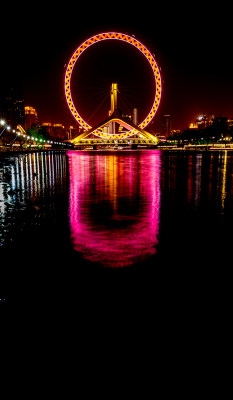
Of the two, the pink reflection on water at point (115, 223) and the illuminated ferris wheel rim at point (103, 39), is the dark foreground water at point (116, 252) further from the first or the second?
the illuminated ferris wheel rim at point (103, 39)

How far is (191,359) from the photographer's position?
2.04 meters

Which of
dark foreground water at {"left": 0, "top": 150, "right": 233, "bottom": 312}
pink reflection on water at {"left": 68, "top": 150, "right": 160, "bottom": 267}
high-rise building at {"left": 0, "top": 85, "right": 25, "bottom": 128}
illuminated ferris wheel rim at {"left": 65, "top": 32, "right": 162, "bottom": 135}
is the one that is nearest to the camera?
dark foreground water at {"left": 0, "top": 150, "right": 233, "bottom": 312}

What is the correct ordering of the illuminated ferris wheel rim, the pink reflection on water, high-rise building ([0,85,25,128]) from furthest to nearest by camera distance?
high-rise building ([0,85,25,128]) < the illuminated ferris wheel rim < the pink reflection on water

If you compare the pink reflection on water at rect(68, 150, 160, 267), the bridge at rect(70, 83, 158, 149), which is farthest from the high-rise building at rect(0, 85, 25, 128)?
the pink reflection on water at rect(68, 150, 160, 267)

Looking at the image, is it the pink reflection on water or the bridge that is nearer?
the pink reflection on water

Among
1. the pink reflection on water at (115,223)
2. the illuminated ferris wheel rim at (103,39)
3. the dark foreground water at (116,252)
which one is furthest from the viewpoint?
the illuminated ferris wheel rim at (103,39)

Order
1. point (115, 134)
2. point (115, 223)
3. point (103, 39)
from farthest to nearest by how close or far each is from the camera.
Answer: point (115, 134) → point (103, 39) → point (115, 223)

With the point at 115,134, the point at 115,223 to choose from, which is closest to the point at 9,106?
the point at 115,134

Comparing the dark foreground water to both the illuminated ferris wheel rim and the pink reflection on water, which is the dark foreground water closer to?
the pink reflection on water

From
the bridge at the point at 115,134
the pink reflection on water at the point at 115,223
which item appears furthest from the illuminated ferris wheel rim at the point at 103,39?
the pink reflection on water at the point at 115,223

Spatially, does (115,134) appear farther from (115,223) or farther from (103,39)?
(115,223)

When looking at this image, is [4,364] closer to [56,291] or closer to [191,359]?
[56,291]

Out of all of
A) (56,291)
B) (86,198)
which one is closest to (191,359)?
(56,291)

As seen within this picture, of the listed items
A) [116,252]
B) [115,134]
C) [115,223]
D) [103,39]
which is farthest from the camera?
[115,134]
